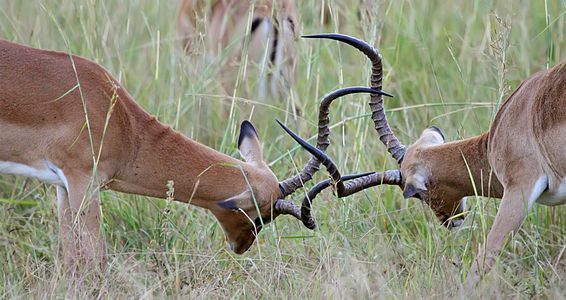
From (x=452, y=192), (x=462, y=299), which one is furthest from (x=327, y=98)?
(x=462, y=299)

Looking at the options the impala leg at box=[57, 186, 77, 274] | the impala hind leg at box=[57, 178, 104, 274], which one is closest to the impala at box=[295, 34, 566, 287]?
the impala hind leg at box=[57, 178, 104, 274]

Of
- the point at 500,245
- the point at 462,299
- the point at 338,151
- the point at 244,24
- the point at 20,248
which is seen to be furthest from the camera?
the point at 244,24

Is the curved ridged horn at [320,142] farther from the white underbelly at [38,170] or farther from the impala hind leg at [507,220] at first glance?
the white underbelly at [38,170]

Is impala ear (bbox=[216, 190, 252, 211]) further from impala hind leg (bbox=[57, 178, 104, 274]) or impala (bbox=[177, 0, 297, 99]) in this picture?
impala (bbox=[177, 0, 297, 99])

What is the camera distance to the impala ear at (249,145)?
5773 mm

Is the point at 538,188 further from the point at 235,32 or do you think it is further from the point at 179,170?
the point at 235,32

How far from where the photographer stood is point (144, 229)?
19.9 feet

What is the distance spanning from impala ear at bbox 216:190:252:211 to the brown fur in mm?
11

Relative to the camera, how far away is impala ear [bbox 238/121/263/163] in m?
5.77

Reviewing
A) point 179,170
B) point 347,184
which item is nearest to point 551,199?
point 347,184

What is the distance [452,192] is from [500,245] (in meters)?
0.65

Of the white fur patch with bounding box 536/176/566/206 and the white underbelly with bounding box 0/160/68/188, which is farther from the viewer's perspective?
the white underbelly with bounding box 0/160/68/188

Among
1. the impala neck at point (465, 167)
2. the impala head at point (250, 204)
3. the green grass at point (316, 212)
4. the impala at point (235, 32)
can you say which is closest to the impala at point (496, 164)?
the impala neck at point (465, 167)

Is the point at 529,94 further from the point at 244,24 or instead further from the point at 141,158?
the point at 244,24
